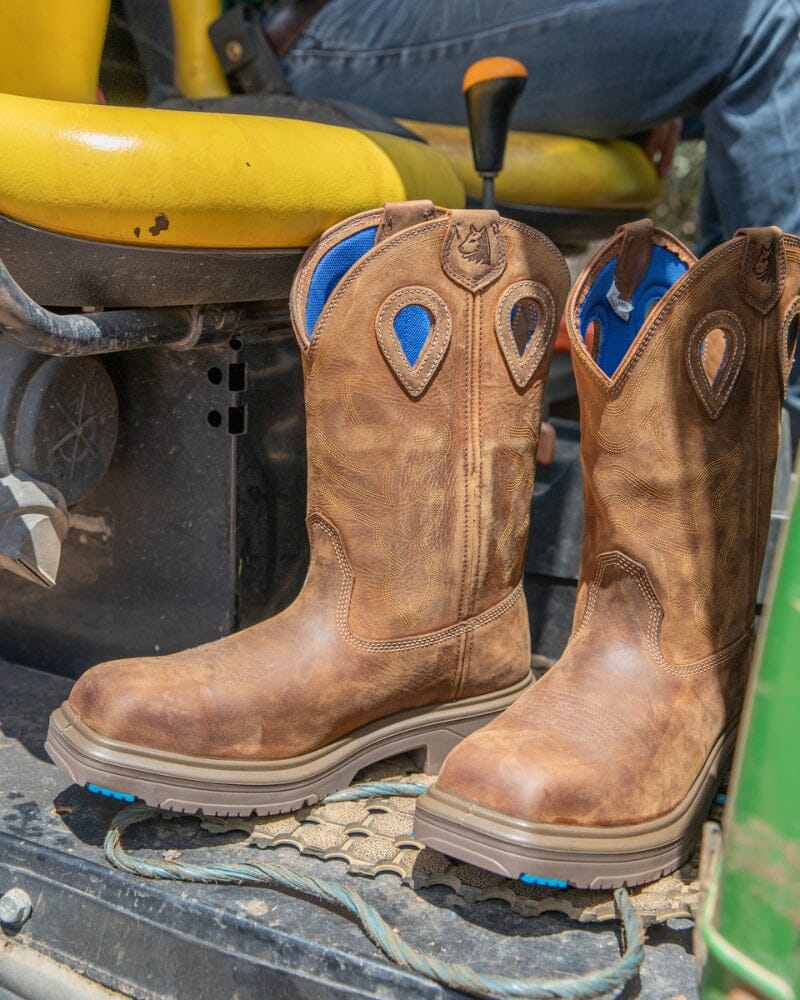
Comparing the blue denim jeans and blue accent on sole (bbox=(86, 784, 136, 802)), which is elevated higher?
the blue denim jeans

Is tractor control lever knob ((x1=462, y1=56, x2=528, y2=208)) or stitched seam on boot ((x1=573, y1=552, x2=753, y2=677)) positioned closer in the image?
stitched seam on boot ((x1=573, y1=552, x2=753, y2=677))

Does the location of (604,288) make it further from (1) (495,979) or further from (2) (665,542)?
(1) (495,979)

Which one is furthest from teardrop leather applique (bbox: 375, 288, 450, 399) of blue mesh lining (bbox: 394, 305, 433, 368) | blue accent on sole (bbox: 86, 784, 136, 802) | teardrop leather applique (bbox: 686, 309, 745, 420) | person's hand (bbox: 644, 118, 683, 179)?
person's hand (bbox: 644, 118, 683, 179)

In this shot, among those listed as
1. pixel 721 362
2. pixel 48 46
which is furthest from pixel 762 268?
pixel 48 46

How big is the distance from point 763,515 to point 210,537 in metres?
0.62

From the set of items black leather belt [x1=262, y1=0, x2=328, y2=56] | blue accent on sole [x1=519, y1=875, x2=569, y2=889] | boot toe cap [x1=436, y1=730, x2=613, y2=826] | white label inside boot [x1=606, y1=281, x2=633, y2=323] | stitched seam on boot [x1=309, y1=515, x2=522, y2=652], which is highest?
black leather belt [x1=262, y1=0, x2=328, y2=56]

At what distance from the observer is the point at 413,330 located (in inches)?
43.5

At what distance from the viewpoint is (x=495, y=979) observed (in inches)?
31.6

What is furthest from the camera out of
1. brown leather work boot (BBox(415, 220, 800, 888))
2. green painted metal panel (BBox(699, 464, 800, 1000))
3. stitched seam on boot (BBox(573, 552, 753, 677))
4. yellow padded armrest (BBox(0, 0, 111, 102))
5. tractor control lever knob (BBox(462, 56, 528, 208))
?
tractor control lever knob (BBox(462, 56, 528, 208))

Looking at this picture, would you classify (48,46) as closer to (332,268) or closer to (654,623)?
(332,268)

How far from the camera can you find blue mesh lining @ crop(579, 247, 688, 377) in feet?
3.57

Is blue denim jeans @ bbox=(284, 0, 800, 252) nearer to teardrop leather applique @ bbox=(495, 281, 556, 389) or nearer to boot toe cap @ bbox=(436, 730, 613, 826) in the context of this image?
teardrop leather applique @ bbox=(495, 281, 556, 389)

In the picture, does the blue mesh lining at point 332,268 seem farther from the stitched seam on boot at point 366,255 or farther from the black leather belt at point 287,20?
the black leather belt at point 287,20

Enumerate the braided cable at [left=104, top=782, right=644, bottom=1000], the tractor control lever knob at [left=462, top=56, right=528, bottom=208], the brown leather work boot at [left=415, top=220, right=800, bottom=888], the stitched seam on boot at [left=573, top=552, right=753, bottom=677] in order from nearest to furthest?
the braided cable at [left=104, top=782, right=644, bottom=1000] < the brown leather work boot at [left=415, top=220, right=800, bottom=888] < the stitched seam on boot at [left=573, top=552, right=753, bottom=677] < the tractor control lever knob at [left=462, top=56, right=528, bottom=208]
